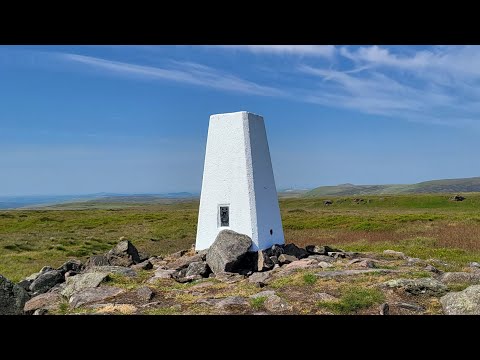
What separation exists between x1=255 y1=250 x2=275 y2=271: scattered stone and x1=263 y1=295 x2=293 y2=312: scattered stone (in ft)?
17.5

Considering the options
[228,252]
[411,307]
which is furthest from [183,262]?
[411,307]

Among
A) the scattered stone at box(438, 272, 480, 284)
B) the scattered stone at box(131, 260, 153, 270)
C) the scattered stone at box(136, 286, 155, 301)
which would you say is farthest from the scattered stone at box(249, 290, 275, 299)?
the scattered stone at box(131, 260, 153, 270)

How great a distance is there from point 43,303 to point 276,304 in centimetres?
825

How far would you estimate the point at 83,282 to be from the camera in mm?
16078

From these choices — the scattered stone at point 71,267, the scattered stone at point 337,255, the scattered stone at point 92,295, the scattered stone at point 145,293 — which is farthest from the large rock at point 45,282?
the scattered stone at point 337,255

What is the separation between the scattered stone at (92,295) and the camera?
46.8 ft

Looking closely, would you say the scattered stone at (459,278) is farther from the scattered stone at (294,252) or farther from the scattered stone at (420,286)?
the scattered stone at (294,252)

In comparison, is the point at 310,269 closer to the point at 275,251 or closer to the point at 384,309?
the point at 275,251

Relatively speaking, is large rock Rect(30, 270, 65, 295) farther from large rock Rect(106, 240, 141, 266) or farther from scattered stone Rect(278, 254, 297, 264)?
scattered stone Rect(278, 254, 297, 264)

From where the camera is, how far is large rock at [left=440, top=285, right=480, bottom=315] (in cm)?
1149

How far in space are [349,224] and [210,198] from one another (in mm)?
29324
